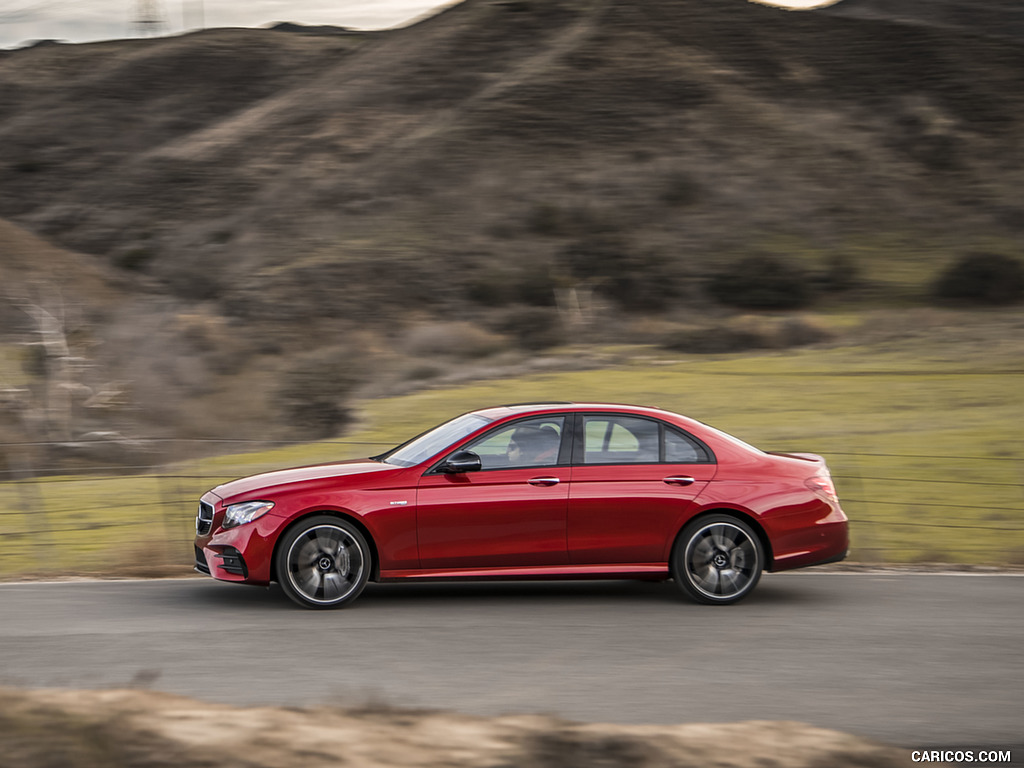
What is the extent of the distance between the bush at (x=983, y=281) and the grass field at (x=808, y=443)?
9.72 m

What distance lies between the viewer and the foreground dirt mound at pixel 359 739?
16.3 feet

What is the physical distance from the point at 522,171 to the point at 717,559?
63651mm

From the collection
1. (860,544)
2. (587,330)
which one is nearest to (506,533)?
(860,544)

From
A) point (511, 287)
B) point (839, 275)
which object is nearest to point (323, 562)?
point (511, 287)

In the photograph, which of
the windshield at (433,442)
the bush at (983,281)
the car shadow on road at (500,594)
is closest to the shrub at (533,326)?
the bush at (983,281)

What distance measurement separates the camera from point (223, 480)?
19000 mm

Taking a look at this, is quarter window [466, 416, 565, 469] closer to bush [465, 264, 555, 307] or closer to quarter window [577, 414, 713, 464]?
quarter window [577, 414, 713, 464]

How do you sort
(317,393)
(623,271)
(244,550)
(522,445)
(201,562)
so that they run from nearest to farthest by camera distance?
(244,550) → (201,562) → (522,445) → (317,393) → (623,271)

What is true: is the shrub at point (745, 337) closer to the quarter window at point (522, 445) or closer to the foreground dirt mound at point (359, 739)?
the quarter window at point (522, 445)

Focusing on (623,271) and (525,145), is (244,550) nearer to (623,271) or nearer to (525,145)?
(623,271)

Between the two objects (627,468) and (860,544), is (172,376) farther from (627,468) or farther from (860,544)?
(627,468)

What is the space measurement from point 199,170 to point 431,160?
18.5 metres

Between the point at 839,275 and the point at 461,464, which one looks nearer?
the point at 461,464

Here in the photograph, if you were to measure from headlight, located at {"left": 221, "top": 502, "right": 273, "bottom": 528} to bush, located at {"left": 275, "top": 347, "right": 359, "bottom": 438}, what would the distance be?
21.6 m
